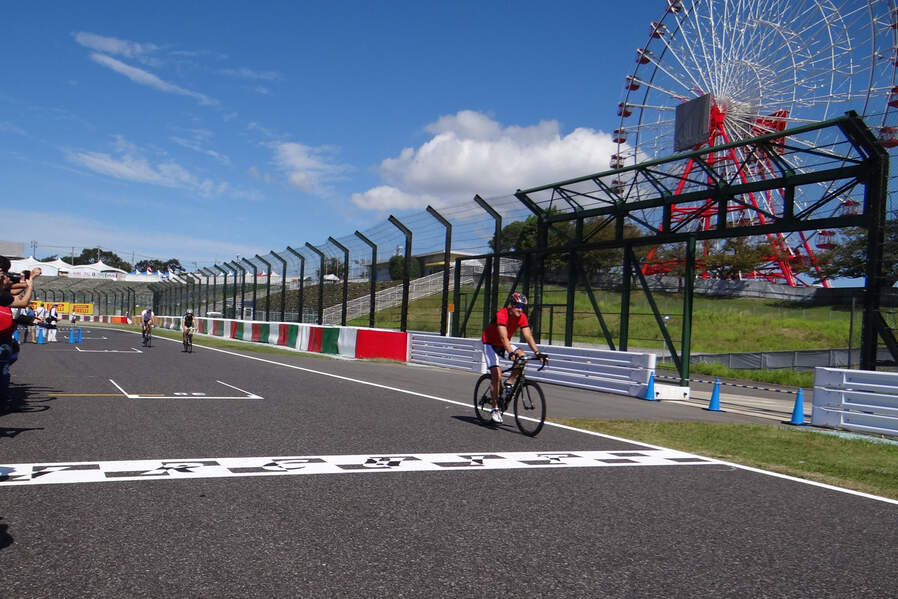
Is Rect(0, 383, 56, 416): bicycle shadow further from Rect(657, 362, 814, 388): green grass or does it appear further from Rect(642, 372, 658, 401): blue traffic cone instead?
Rect(657, 362, 814, 388): green grass

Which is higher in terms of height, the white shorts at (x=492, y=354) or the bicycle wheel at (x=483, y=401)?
the white shorts at (x=492, y=354)

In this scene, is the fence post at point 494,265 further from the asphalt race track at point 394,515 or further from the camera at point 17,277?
the camera at point 17,277

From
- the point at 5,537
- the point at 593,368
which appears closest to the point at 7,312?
the point at 5,537

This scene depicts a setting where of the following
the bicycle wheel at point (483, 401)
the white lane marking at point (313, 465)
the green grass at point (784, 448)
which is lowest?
the green grass at point (784, 448)

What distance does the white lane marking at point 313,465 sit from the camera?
6176mm

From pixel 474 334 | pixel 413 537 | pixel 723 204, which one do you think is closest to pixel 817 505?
pixel 413 537

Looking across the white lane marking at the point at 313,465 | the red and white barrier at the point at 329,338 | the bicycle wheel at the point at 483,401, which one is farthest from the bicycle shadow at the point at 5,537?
the red and white barrier at the point at 329,338

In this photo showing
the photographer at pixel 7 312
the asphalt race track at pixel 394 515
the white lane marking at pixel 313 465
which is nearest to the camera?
the asphalt race track at pixel 394 515

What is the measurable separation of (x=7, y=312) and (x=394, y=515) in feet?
20.5

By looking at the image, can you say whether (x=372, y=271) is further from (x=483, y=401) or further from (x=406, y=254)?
(x=483, y=401)

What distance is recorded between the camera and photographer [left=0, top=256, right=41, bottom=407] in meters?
8.88

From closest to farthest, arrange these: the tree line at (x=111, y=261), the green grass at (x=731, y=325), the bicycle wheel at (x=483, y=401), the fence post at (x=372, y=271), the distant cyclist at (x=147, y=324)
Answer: the bicycle wheel at (x=483, y=401), the fence post at (x=372, y=271), the distant cyclist at (x=147, y=324), the green grass at (x=731, y=325), the tree line at (x=111, y=261)

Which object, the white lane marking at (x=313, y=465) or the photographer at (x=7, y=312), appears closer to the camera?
the white lane marking at (x=313, y=465)

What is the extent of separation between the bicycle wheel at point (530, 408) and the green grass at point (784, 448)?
3.68 feet
